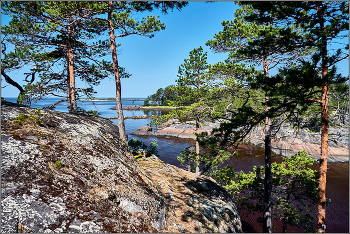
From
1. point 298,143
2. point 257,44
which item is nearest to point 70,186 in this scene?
point 257,44

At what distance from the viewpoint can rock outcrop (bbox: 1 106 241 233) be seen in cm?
296

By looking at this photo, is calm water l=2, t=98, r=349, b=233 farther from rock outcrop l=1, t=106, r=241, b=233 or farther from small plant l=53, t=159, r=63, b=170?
small plant l=53, t=159, r=63, b=170

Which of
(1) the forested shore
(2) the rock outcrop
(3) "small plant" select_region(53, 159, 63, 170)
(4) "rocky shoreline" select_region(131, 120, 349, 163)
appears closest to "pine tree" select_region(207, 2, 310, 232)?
(1) the forested shore

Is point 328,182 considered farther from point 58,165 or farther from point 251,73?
point 58,165

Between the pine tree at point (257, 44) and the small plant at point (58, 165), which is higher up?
the pine tree at point (257, 44)

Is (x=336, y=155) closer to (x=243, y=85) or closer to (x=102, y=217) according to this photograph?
(x=243, y=85)

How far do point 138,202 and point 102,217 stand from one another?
1.14 meters

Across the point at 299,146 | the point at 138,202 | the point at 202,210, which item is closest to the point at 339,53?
the point at 202,210

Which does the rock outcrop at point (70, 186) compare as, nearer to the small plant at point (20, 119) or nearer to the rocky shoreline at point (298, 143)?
the small plant at point (20, 119)

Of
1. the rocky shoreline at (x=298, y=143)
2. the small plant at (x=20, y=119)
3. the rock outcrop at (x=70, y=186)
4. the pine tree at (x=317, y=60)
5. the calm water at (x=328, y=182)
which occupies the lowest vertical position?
the calm water at (x=328, y=182)

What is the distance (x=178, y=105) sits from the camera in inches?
643

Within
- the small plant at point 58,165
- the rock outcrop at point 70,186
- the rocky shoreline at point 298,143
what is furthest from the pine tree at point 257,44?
the rocky shoreline at point 298,143

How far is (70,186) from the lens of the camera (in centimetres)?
367

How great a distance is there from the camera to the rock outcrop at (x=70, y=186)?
2.96 meters
